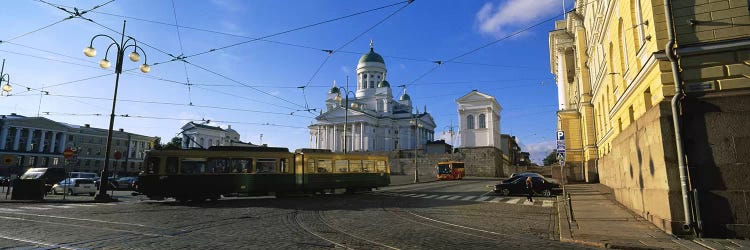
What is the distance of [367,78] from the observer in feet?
328

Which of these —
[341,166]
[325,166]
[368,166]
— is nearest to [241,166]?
[325,166]

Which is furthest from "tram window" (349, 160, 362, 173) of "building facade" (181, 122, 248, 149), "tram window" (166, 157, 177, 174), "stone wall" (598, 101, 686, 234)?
"building facade" (181, 122, 248, 149)

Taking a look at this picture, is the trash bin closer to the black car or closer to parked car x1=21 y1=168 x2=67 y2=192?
parked car x1=21 y1=168 x2=67 y2=192

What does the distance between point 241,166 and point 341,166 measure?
6.07 metres

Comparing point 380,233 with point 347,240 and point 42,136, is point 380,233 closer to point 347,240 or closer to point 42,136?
point 347,240

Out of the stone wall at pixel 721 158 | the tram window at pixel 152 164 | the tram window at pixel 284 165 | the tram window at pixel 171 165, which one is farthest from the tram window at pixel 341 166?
the stone wall at pixel 721 158

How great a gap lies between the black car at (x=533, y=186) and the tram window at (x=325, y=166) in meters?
9.41

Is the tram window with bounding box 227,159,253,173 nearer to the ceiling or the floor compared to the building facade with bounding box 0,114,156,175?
nearer to the floor

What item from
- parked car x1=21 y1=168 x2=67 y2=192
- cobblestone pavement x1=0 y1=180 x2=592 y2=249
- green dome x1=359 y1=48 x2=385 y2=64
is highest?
green dome x1=359 y1=48 x2=385 y2=64

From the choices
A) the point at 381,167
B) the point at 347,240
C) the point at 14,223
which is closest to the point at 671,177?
the point at 347,240

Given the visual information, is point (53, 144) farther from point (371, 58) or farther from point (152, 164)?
point (152, 164)

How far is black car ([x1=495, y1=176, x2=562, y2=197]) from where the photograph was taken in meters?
22.8

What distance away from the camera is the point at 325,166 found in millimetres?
22953

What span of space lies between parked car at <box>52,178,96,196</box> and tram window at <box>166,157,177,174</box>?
11933 millimetres
